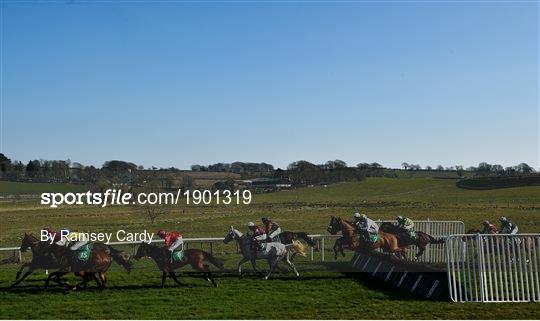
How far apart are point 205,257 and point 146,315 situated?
2808 millimetres

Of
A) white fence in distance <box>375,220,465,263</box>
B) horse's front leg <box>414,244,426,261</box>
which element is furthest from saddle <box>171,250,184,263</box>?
white fence in distance <box>375,220,465,263</box>

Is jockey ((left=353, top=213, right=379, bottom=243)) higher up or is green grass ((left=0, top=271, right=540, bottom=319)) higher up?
jockey ((left=353, top=213, right=379, bottom=243))

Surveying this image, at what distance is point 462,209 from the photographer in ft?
109

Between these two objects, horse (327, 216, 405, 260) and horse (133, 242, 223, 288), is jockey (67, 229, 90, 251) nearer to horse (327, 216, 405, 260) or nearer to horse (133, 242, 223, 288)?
horse (133, 242, 223, 288)

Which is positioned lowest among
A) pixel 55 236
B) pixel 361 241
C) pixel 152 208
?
pixel 361 241

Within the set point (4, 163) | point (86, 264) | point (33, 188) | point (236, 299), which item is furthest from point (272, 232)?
point (4, 163)

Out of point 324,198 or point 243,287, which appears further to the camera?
point 324,198

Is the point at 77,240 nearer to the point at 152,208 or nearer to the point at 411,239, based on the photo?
the point at 411,239

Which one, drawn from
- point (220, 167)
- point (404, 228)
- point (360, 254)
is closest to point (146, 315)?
point (360, 254)

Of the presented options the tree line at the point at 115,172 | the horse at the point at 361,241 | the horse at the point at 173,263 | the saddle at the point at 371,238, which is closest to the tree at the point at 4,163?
the tree line at the point at 115,172

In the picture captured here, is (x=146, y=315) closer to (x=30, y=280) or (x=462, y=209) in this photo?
(x=30, y=280)

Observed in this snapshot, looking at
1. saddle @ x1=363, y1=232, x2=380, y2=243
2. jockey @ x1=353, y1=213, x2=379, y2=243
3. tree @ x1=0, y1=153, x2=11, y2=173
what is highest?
tree @ x1=0, y1=153, x2=11, y2=173

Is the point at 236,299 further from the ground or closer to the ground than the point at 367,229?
closer to the ground

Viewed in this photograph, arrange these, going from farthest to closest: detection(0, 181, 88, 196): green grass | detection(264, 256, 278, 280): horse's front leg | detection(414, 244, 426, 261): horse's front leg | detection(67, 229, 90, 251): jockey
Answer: detection(0, 181, 88, 196): green grass, detection(414, 244, 426, 261): horse's front leg, detection(264, 256, 278, 280): horse's front leg, detection(67, 229, 90, 251): jockey
